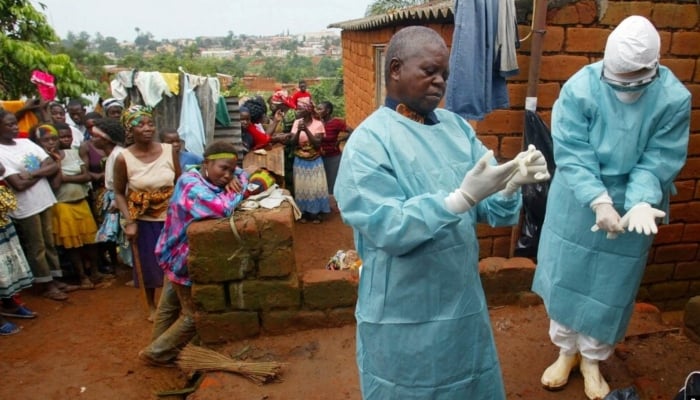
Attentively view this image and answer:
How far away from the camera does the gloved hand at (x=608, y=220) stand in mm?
2090

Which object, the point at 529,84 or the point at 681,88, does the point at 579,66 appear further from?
the point at 681,88

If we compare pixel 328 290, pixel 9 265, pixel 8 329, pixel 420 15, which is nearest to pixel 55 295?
pixel 8 329

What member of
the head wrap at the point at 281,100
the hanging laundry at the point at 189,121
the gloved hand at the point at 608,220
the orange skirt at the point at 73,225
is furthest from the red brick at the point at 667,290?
the head wrap at the point at 281,100

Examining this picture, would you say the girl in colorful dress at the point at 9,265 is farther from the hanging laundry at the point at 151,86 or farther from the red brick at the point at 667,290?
the red brick at the point at 667,290

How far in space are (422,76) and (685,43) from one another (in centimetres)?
322

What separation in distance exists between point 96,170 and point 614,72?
4.77 m

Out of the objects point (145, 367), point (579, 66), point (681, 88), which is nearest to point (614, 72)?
point (681, 88)

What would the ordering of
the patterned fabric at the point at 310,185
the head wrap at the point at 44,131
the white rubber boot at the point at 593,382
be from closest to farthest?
the white rubber boot at the point at 593,382 → the head wrap at the point at 44,131 → the patterned fabric at the point at 310,185

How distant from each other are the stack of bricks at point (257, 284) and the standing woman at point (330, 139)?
3.81 m

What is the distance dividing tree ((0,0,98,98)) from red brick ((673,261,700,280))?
8.26 meters

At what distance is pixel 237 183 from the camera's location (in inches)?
131

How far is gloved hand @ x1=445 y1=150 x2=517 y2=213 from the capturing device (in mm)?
1449

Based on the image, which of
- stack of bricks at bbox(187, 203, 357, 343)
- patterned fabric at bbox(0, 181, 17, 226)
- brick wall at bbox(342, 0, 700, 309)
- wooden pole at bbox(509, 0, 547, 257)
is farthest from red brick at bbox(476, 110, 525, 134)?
patterned fabric at bbox(0, 181, 17, 226)

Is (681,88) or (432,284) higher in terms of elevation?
(681,88)
